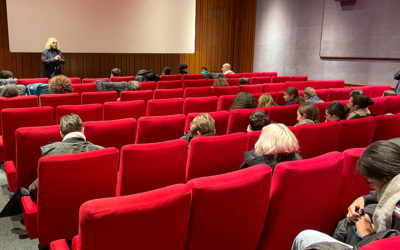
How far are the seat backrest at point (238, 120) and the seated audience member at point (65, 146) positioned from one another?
1387 mm

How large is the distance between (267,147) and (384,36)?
23.1ft

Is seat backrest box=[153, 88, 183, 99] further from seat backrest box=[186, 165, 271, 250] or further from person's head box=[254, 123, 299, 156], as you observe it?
seat backrest box=[186, 165, 271, 250]

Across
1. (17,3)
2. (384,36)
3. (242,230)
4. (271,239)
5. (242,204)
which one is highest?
(17,3)

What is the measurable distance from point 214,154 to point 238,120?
1.09 meters

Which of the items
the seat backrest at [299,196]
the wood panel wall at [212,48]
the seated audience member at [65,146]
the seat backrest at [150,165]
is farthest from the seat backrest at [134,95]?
the wood panel wall at [212,48]

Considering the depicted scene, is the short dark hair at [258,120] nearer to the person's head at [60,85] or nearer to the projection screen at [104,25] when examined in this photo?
the person's head at [60,85]

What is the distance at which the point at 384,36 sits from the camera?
7.55m

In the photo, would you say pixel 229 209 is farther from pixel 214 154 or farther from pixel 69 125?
pixel 69 125

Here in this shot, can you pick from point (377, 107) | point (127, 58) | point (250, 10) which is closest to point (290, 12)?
point (250, 10)

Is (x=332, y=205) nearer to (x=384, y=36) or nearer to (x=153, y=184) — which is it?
(x=153, y=184)

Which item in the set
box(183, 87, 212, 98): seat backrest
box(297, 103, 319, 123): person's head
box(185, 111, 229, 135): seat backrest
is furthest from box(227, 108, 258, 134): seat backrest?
box(183, 87, 212, 98): seat backrest

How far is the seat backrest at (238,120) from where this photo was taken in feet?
10.3

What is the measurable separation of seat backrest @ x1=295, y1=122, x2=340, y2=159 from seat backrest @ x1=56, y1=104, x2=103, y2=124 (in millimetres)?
1932

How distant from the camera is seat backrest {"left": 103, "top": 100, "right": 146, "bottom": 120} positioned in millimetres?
3498
